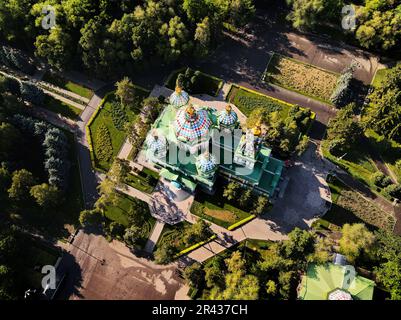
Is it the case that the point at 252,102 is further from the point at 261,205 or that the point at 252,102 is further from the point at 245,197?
the point at 261,205

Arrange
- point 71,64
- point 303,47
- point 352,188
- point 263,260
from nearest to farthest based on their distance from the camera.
Result: point 263,260
point 352,188
point 71,64
point 303,47

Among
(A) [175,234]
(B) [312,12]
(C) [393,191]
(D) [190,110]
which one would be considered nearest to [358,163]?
(C) [393,191]

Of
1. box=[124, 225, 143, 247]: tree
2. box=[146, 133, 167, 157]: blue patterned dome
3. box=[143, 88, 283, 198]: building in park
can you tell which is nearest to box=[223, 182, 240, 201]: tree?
box=[143, 88, 283, 198]: building in park

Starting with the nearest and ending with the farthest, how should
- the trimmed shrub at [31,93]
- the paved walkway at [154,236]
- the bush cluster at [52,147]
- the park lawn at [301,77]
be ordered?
1. the paved walkway at [154,236]
2. the bush cluster at [52,147]
3. the trimmed shrub at [31,93]
4. the park lawn at [301,77]

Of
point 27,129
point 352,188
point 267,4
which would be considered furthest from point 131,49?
point 352,188

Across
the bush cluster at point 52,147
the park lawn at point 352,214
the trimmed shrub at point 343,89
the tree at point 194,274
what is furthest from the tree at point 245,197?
the bush cluster at point 52,147

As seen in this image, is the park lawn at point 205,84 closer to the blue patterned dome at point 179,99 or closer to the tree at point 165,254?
the blue patterned dome at point 179,99

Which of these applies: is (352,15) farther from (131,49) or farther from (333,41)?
(131,49)
